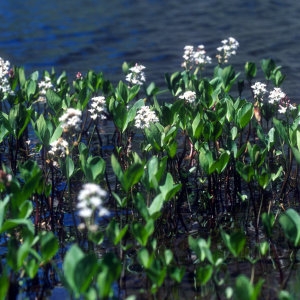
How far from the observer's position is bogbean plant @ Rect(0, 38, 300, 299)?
9.04 ft

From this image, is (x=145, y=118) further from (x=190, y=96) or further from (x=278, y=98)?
(x=278, y=98)

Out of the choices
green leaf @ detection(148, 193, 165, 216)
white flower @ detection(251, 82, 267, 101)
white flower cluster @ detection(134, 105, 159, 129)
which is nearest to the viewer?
green leaf @ detection(148, 193, 165, 216)

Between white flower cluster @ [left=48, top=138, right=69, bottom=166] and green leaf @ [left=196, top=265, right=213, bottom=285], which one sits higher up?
white flower cluster @ [left=48, top=138, right=69, bottom=166]

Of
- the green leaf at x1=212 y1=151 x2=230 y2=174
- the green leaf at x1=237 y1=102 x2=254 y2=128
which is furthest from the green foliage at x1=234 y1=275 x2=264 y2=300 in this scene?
the green leaf at x1=237 y1=102 x2=254 y2=128

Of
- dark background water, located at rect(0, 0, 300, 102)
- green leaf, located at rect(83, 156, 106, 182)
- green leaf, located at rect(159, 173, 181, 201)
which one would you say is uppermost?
green leaf, located at rect(83, 156, 106, 182)

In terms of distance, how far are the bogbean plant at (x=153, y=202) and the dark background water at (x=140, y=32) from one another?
2470 millimetres

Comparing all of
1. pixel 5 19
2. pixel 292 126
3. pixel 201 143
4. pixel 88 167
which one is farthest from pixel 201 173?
pixel 5 19

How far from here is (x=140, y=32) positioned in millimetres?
9414

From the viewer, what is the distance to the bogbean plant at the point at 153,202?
2754mm

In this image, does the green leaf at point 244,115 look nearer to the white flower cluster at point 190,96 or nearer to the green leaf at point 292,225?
the white flower cluster at point 190,96

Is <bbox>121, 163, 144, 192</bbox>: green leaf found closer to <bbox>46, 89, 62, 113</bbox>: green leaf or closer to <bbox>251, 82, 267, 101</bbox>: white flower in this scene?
<bbox>46, 89, 62, 113</bbox>: green leaf

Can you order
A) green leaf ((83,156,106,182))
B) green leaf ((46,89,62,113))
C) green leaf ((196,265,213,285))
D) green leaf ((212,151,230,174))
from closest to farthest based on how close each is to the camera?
1. green leaf ((196,265,213,285))
2. green leaf ((83,156,106,182))
3. green leaf ((212,151,230,174))
4. green leaf ((46,89,62,113))

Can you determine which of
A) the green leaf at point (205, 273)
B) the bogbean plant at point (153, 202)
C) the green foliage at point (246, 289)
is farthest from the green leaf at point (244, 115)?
the green foliage at point (246, 289)

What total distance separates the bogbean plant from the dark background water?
247 centimetres
